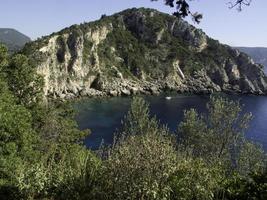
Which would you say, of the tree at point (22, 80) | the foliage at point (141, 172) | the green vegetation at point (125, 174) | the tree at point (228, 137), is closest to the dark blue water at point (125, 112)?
the tree at point (228, 137)

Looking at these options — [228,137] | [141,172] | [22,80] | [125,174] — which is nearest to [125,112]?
[228,137]

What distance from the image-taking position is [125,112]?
131 m

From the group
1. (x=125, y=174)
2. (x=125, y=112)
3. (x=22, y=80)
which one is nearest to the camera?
(x=125, y=174)

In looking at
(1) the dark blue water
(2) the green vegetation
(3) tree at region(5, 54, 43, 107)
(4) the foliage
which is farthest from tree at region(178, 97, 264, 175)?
(4) the foliage

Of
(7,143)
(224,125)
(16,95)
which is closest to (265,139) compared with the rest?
(224,125)

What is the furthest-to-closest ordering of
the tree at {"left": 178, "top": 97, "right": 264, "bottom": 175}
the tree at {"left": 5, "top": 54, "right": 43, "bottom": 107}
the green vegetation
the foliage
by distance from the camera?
the tree at {"left": 178, "top": 97, "right": 264, "bottom": 175}
the tree at {"left": 5, "top": 54, "right": 43, "bottom": 107}
the green vegetation
the foliage

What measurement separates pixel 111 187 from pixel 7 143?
1234cm

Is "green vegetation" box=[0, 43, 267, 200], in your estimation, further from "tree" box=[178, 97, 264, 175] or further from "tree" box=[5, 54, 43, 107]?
"tree" box=[178, 97, 264, 175]

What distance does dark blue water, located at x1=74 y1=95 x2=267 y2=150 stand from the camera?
103544 mm

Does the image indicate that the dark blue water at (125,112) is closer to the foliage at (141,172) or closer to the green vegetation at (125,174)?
the green vegetation at (125,174)

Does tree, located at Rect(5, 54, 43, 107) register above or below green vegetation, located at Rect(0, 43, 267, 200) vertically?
above

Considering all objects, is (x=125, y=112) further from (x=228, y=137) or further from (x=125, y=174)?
(x=125, y=174)

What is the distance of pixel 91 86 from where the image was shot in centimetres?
18262

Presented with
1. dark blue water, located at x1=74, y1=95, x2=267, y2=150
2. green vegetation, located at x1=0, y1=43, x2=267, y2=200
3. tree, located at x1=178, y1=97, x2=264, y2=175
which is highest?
green vegetation, located at x1=0, y1=43, x2=267, y2=200
